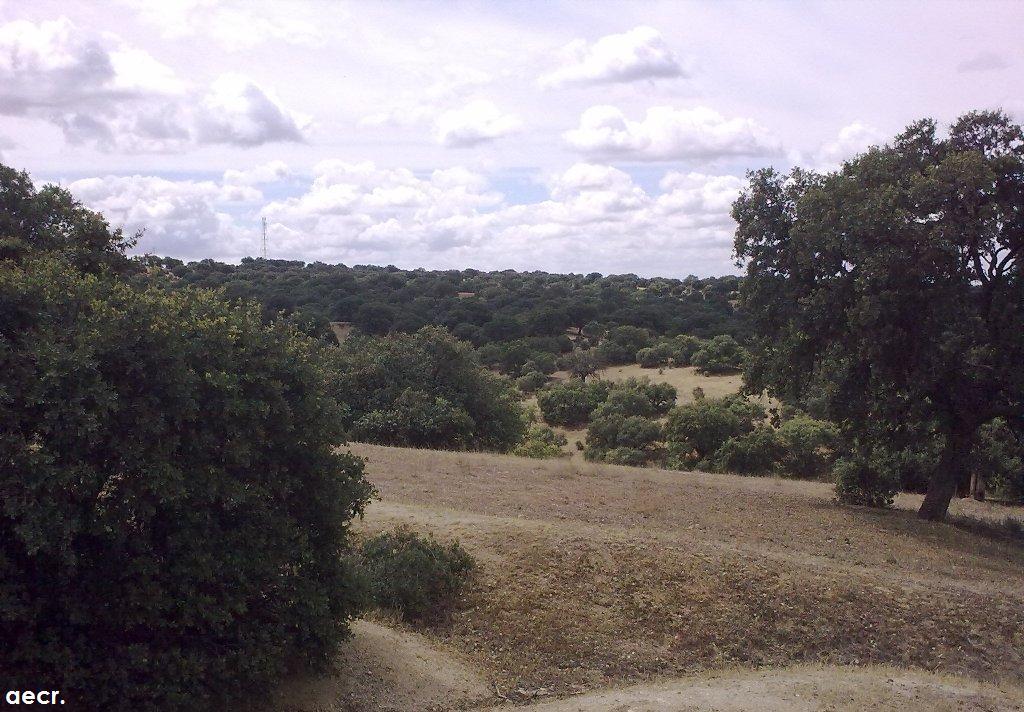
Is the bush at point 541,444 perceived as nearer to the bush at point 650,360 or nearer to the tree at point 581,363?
the tree at point 581,363

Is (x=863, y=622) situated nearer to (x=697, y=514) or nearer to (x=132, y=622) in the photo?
(x=697, y=514)

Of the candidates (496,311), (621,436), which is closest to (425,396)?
(621,436)

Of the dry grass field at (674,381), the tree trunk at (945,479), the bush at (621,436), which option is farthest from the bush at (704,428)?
the tree trunk at (945,479)

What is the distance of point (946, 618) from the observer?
11.2 meters

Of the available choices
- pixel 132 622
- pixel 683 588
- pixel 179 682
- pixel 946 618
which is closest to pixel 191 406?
pixel 132 622

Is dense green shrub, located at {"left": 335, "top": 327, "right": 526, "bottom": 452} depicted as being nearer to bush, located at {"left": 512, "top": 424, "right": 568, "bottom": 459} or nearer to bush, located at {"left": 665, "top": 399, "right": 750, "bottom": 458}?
bush, located at {"left": 512, "top": 424, "right": 568, "bottom": 459}

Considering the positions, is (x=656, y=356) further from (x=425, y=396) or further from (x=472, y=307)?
(x=425, y=396)

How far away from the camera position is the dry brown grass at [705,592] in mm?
9898

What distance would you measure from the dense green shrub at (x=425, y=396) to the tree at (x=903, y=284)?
37.4 ft

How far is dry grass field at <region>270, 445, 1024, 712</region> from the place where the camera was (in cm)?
922

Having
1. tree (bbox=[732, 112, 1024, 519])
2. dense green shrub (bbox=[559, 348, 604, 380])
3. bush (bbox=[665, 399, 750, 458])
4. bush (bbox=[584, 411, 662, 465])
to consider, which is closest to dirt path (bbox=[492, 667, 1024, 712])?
tree (bbox=[732, 112, 1024, 519])

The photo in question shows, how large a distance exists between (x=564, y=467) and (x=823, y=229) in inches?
302

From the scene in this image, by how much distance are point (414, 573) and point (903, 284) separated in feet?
28.7

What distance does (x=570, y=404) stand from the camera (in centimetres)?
3997
